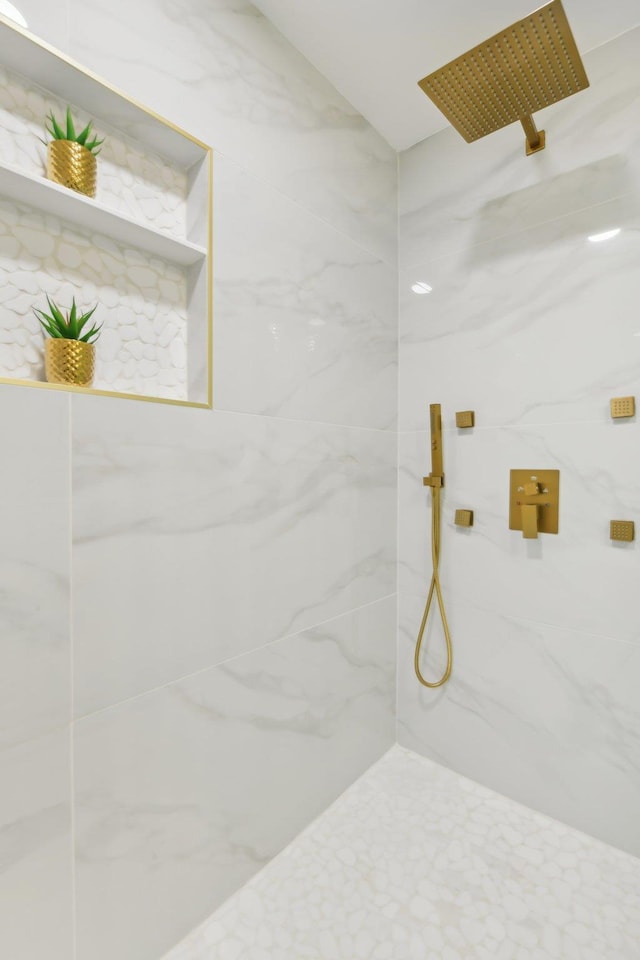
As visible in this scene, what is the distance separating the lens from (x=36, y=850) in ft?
2.92

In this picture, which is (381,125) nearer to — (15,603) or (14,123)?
(14,123)

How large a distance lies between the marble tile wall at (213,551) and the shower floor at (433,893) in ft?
0.33

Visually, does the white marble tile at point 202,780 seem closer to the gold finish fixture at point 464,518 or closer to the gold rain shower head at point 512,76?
the gold finish fixture at point 464,518

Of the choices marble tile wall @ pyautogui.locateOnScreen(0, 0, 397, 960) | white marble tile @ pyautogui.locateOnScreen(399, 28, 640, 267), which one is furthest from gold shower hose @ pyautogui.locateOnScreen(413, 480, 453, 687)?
white marble tile @ pyautogui.locateOnScreen(399, 28, 640, 267)

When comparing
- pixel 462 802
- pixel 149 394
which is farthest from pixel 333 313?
pixel 462 802

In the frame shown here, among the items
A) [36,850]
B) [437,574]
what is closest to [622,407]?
[437,574]

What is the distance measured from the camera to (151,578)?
1065 mm

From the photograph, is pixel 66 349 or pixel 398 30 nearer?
pixel 66 349

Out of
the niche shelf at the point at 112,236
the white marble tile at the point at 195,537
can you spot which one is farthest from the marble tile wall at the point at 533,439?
the niche shelf at the point at 112,236

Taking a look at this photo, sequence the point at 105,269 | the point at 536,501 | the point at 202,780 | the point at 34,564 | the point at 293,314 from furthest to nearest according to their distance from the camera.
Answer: the point at 536,501, the point at 293,314, the point at 202,780, the point at 105,269, the point at 34,564

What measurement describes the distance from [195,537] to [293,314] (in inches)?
28.5

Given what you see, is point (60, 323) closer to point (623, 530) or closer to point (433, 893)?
point (623, 530)

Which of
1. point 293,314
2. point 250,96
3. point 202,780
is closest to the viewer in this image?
point 202,780

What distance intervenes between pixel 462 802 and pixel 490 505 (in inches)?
40.0
